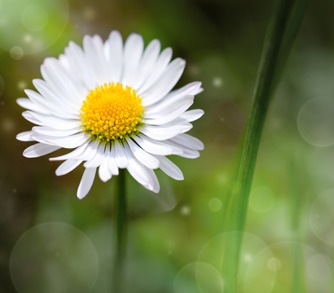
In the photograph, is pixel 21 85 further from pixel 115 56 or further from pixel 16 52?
pixel 115 56

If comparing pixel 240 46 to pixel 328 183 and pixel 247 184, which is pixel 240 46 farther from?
pixel 247 184

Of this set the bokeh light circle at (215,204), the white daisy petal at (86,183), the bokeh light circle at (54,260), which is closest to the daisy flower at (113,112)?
the white daisy petal at (86,183)

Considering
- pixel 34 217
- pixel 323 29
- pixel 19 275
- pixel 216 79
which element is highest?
pixel 323 29

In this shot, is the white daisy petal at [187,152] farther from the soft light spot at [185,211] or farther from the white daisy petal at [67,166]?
the soft light spot at [185,211]

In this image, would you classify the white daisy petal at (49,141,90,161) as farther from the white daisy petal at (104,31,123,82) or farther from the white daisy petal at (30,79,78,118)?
the white daisy petal at (104,31,123,82)

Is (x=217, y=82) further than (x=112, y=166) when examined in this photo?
Yes

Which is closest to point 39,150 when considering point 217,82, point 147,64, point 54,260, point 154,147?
point 154,147

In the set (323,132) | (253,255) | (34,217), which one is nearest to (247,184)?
(253,255)
